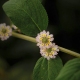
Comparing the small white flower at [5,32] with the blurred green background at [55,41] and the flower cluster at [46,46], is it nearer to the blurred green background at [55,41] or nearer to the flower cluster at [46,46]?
the flower cluster at [46,46]

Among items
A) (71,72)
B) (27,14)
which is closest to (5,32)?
(27,14)

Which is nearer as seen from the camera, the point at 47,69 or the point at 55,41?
the point at 47,69

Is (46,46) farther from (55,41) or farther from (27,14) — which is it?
(55,41)

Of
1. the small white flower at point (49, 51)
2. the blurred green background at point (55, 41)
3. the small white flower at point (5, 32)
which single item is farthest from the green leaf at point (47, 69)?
the blurred green background at point (55, 41)

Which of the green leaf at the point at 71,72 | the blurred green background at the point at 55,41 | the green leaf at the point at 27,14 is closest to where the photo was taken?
the green leaf at the point at 71,72

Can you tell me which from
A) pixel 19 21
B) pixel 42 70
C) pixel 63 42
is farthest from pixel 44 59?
pixel 63 42
